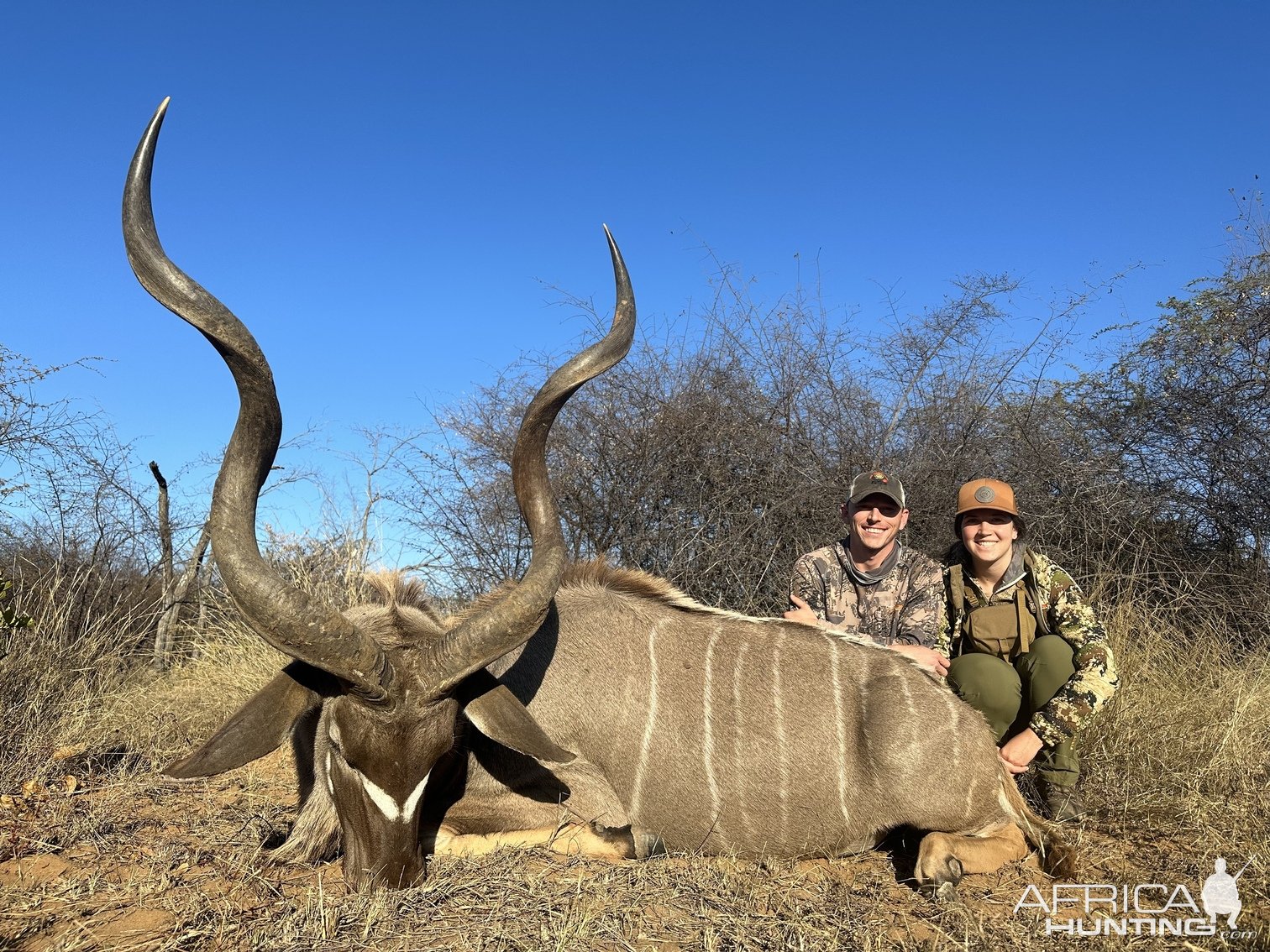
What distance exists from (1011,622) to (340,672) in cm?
257

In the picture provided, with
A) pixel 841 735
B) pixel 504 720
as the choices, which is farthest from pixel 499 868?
pixel 841 735

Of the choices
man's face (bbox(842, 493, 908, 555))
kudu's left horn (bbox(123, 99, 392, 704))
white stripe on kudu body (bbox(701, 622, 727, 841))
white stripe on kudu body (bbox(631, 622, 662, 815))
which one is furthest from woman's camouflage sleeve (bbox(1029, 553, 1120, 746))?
kudu's left horn (bbox(123, 99, 392, 704))

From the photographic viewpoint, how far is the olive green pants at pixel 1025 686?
3.37 metres

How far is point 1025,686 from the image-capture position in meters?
3.49

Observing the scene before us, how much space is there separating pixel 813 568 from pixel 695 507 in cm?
176

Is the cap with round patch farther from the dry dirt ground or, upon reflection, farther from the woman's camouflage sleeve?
the dry dirt ground

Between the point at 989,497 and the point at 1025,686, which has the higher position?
the point at 989,497

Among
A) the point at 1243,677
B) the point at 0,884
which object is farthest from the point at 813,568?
the point at 0,884

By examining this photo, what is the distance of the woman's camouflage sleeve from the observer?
3348mm

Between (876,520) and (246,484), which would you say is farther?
(876,520)

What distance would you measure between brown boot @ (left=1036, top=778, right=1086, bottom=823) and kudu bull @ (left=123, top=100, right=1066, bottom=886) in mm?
378

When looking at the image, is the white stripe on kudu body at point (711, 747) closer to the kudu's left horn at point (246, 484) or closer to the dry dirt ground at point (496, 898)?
the dry dirt ground at point (496, 898)

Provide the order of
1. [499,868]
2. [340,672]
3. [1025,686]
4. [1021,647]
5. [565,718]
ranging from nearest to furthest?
[340,672] < [499,868] < [565,718] < [1025,686] < [1021,647]

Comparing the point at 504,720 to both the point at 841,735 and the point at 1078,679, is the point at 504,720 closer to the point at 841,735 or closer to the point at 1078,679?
the point at 841,735
